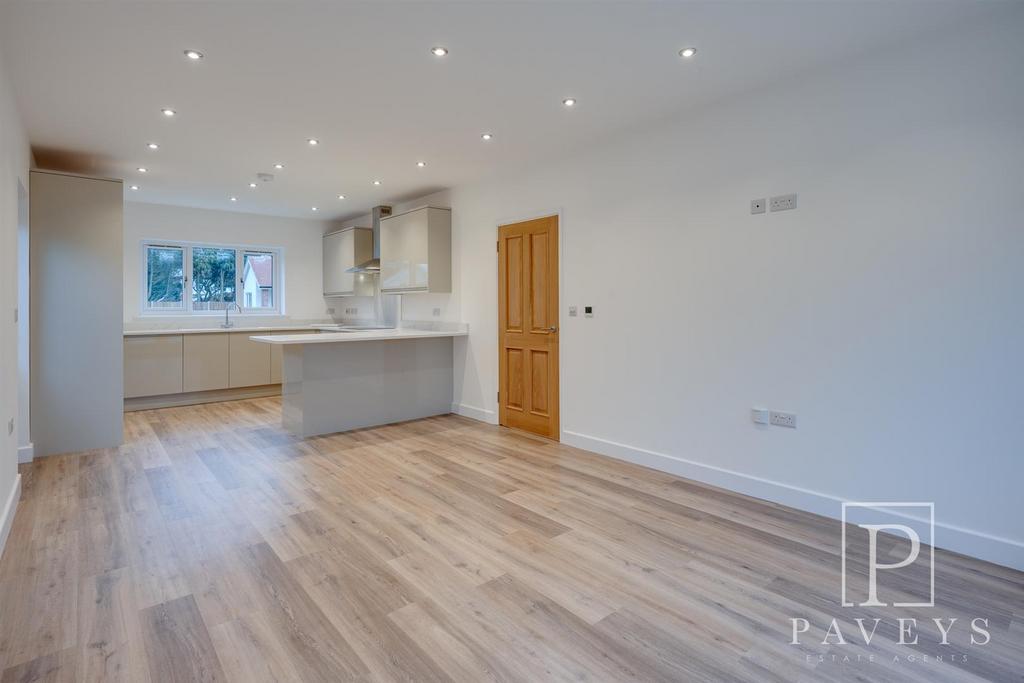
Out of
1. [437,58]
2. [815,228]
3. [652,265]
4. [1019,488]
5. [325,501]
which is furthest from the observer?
[652,265]

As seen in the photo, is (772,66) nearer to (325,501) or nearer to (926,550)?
(926,550)

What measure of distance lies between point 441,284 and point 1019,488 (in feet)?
15.1

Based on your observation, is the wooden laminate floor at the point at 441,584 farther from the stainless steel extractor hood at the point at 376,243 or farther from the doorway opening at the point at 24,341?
the stainless steel extractor hood at the point at 376,243

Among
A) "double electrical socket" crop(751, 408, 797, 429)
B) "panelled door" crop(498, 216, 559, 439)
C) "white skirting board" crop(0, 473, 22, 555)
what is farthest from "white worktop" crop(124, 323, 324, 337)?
"double electrical socket" crop(751, 408, 797, 429)

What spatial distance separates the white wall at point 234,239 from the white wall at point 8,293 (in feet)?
11.2

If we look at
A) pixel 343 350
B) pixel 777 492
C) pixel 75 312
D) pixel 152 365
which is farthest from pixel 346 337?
pixel 777 492

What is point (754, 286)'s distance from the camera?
123 inches

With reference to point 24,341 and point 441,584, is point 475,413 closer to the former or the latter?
point 441,584

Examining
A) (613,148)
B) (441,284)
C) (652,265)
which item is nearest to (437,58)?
(613,148)

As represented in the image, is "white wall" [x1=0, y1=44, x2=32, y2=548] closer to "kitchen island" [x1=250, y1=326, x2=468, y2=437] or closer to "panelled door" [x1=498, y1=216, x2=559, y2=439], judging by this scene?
"kitchen island" [x1=250, y1=326, x2=468, y2=437]

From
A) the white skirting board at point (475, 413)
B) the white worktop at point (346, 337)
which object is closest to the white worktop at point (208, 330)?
the white worktop at point (346, 337)

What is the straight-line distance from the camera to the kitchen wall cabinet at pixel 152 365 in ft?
18.7

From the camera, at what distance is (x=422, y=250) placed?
5.49m

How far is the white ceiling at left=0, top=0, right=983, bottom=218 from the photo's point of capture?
2.30 meters
